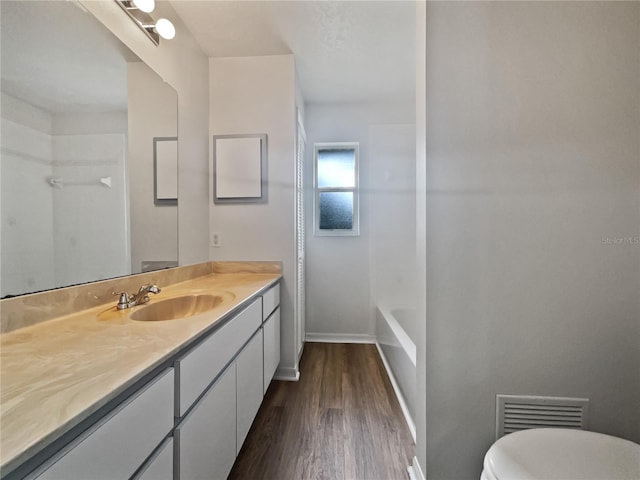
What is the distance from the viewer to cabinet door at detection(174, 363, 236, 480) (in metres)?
0.76

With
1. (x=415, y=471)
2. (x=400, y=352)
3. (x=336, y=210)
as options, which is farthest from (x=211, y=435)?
(x=336, y=210)

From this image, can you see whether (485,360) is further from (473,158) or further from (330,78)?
(330,78)

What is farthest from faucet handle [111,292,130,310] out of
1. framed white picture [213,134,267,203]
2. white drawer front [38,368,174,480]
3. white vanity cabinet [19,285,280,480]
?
framed white picture [213,134,267,203]

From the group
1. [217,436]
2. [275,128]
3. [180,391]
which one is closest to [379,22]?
[275,128]

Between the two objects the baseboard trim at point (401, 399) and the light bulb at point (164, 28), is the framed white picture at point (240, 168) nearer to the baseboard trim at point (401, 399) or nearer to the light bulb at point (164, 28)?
the light bulb at point (164, 28)

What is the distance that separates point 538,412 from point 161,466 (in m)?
1.36

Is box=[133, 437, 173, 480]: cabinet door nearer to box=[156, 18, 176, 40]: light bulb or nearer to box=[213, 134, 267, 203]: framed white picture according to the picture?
box=[213, 134, 267, 203]: framed white picture

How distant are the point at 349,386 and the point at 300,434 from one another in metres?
0.60

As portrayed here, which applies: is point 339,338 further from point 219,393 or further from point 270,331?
point 219,393

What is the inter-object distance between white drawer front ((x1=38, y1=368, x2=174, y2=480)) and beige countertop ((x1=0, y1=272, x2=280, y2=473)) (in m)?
0.06

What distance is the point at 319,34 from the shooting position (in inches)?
71.7

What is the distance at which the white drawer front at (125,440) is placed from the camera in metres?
0.44

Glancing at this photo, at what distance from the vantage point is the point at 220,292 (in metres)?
1.37

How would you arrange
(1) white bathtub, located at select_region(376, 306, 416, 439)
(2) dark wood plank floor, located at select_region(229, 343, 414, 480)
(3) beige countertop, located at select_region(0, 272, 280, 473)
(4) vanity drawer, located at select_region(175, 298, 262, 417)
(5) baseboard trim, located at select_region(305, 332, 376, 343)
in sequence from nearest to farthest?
(3) beige countertop, located at select_region(0, 272, 280, 473) < (4) vanity drawer, located at select_region(175, 298, 262, 417) < (2) dark wood plank floor, located at select_region(229, 343, 414, 480) < (1) white bathtub, located at select_region(376, 306, 416, 439) < (5) baseboard trim, located at select_region(305, 332, 376, 343)
